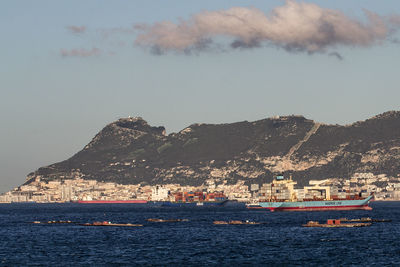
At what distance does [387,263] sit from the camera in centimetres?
11325

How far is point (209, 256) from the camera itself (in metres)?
125

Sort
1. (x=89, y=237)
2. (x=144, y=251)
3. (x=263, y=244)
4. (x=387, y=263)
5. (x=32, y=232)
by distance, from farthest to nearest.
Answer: (x=32, y=232) < (x=89, y=237) < (x=263, y=244) < (x=144, y=251) < (x=387, y=263)

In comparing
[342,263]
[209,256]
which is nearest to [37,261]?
[209,256]

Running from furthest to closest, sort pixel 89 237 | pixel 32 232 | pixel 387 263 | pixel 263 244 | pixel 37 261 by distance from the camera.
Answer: pixel 32 232 < pixel 89 237 < pixel 263 244 < pixel 37 261 < pixel 387 263

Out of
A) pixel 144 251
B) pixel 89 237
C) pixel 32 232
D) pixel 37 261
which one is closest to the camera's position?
pixel 37 261

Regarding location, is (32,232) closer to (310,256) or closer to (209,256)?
(209,256)

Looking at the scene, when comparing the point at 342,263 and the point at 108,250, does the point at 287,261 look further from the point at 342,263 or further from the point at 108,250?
the point at 108,250

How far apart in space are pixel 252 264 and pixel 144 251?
85.7 ft

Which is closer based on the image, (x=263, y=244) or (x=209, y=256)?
(x=209, y=256)

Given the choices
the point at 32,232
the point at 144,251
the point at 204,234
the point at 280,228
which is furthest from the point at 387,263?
the point at 32,232

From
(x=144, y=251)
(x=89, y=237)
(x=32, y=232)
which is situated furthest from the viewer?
(x=32, y=232)

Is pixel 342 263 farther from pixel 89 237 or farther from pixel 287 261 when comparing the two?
pixel 89 237

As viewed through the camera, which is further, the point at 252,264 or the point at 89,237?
the point at 89,237

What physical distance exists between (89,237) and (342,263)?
68486mm
